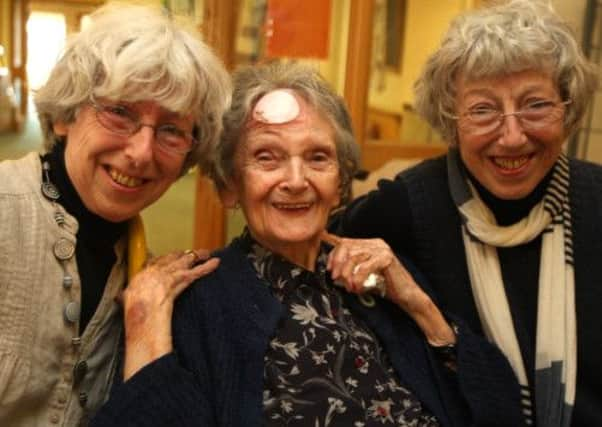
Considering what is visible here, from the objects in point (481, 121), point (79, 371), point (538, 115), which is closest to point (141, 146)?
point (79, 371)

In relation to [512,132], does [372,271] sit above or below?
below

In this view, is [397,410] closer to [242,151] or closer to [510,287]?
[510,287]

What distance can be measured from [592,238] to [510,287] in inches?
9.2

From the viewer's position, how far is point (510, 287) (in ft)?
5.72

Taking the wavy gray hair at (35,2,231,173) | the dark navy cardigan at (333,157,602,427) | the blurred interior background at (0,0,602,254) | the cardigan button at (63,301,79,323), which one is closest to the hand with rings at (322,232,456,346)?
the dark navy cardigan at (333,157,602,427)

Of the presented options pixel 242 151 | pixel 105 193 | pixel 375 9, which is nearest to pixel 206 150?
pixel 242 151

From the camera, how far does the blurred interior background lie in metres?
3.10

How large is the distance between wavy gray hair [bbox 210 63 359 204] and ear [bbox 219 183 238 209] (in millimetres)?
11

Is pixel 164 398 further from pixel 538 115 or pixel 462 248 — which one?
pixel 538 115

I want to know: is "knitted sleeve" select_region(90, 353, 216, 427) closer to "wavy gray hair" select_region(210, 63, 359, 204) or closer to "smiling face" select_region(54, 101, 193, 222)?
"smiling face" select_region(54, 101, 193, 222)

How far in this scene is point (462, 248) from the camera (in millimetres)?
1791

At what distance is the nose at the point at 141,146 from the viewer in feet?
4.48

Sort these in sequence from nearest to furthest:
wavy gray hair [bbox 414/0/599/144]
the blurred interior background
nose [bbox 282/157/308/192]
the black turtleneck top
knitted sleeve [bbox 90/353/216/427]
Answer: knitted sleeve [bbox 90/353/216/427] → the black turtleneck top → nose [bbox 282/157/308/192] → wavy gray hair [bbox 414/0/599/144] → the blurred interior background

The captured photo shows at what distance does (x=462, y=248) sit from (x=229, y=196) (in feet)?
2.03
